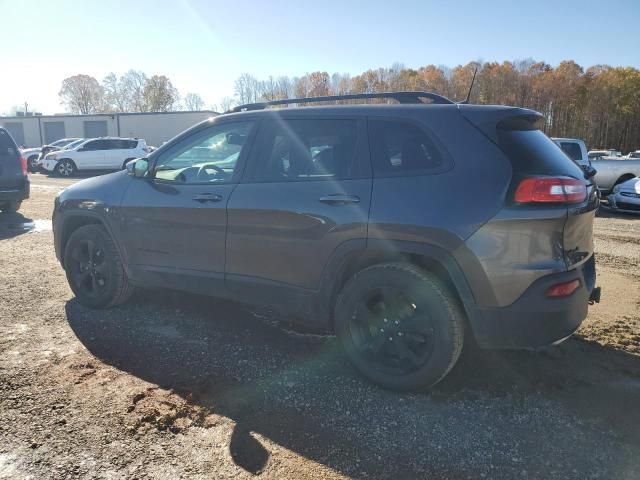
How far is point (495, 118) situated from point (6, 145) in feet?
32.5

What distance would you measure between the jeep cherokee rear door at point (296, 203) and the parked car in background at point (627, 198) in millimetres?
10896

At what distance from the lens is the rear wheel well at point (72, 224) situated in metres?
4.48

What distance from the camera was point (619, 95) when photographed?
63250mm

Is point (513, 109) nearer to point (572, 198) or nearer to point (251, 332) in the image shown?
point (572, 198)

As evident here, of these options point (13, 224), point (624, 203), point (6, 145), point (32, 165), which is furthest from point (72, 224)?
point (32, 165)

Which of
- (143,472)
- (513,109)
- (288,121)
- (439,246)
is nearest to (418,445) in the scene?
(439,246)

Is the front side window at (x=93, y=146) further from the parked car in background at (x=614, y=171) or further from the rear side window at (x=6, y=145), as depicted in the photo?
the parked car in background at (x=614, y=171)

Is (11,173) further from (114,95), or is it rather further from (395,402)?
(114,95)

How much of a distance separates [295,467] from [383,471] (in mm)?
441

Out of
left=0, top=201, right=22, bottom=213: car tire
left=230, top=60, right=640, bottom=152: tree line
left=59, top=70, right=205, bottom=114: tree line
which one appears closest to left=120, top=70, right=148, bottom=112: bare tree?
left=59, top=70, right=205, bottom=114: tree line

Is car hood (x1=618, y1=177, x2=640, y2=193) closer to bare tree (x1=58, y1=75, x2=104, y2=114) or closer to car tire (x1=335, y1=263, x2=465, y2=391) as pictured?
car tire (x1=335, y1=263, x2=465, y2=391)

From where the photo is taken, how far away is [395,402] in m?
3.00

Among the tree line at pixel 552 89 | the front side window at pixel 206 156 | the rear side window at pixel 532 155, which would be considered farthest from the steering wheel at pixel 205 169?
the tree line at pixel 552 89

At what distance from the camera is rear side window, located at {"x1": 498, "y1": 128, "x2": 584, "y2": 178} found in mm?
2762
